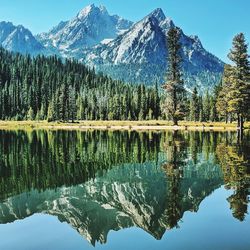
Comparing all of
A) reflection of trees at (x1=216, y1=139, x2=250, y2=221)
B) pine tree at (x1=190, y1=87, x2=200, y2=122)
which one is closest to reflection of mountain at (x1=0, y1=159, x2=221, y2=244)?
reflection of trees at (x1=216, y1=139, x2=250, y2=221)

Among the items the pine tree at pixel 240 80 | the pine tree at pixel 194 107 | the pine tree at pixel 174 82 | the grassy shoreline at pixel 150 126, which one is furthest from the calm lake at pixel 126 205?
the pine tree at pixel 194 107

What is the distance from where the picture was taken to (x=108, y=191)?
21.8 meters

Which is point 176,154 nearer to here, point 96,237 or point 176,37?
point 96,237

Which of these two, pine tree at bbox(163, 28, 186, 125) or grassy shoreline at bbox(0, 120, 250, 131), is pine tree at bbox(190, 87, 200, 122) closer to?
grassy shoreline at bbox(0, 120, 250, 131)

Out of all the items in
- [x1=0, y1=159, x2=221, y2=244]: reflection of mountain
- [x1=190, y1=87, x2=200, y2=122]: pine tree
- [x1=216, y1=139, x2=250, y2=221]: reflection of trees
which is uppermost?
[x1=190, y1=87, x2=200, y2=122]: pine tree

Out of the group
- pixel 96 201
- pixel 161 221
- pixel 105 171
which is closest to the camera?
pixel 161 221

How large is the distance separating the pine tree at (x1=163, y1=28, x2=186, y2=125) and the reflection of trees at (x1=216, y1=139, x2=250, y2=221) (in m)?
51.7

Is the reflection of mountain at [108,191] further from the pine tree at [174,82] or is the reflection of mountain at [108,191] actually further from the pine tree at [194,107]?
the pine tree at [194,107]

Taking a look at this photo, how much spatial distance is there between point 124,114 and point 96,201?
16738cm

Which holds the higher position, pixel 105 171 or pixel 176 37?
pixel 176 37

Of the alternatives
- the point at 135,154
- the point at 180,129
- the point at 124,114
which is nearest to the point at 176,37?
the point at 180,129

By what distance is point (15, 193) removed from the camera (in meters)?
21.3

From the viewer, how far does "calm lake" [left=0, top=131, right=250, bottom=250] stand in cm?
1373

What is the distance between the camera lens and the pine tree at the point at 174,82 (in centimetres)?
8988
